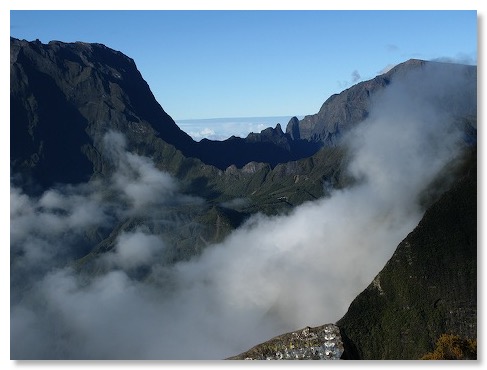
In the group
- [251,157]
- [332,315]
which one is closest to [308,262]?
[332,315]

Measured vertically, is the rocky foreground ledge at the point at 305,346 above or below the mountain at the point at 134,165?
below

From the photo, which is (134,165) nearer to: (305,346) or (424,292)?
(424,292)

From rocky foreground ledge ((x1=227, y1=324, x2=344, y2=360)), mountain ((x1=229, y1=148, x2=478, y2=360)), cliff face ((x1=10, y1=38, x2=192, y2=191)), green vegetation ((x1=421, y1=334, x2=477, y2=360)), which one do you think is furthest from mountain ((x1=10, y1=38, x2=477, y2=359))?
rocky foreground ledge ((x1=227, y1=324, x2=344, y2=360))

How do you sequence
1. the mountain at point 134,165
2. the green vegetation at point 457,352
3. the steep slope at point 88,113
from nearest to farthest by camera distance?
1. the green vegetation at point 457,352
2. the mountain at point 134,165
3. the steep slope at point 88,113

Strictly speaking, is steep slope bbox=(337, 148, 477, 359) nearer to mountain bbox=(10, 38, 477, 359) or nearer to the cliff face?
mountain bbox=(10, 38, 477, 359)

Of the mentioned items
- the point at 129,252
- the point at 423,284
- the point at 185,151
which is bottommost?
the point at 423,284

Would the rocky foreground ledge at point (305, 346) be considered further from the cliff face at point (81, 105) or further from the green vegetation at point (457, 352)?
the cliff face at point (81, 105)

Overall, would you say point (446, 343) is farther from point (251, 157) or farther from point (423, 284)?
point (251, 157)

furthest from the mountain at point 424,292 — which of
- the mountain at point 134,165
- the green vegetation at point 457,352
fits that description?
the mountain at point 134,165
